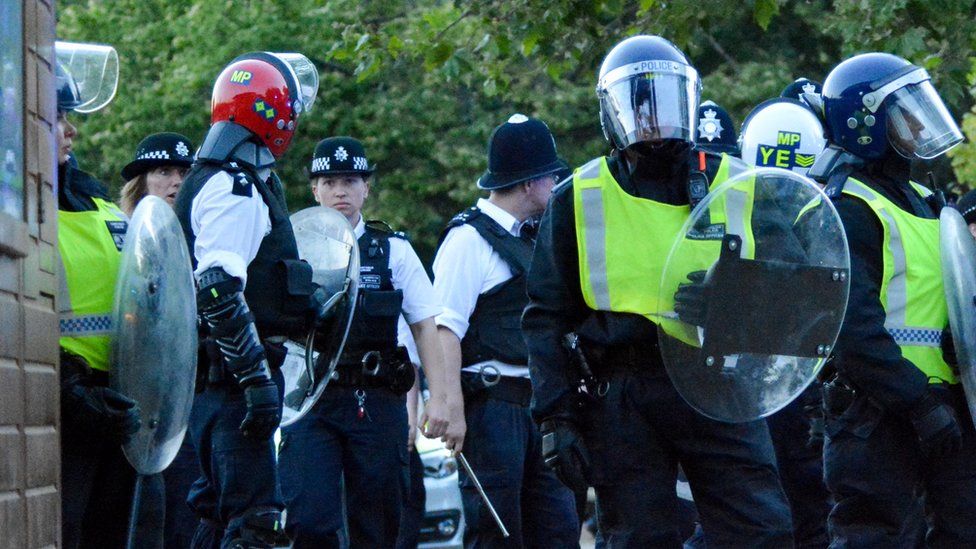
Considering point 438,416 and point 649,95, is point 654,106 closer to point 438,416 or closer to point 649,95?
point 649,95

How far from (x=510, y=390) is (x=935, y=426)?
2.31m

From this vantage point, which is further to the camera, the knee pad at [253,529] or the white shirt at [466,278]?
the white shirt at [466,278]

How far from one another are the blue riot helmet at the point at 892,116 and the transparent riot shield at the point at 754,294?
783mm

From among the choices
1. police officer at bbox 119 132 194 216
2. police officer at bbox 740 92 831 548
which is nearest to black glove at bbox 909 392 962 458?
police officer at bbox 740 92 831 548

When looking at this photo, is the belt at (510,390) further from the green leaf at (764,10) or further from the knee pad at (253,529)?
the green leaf at (764,10)

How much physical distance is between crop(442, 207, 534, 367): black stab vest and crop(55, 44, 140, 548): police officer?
2.37 m

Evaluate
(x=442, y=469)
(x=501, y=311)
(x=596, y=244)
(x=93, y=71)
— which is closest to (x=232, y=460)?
(x=93, y=71)

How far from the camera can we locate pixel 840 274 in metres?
5.24

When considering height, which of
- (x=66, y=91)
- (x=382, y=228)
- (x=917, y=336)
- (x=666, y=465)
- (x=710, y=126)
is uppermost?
(x=710, y=126)

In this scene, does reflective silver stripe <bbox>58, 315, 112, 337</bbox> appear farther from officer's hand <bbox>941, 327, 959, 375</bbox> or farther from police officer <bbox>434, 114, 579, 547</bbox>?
officer's hand <bbox>941, 327, 959, 375</bbox>

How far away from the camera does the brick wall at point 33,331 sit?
3.93 m

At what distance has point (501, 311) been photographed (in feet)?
24.6

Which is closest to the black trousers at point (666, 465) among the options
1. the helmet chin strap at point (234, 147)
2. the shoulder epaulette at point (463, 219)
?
the helmet chin strap at point (234, 147)

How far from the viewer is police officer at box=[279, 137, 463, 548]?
698cm
